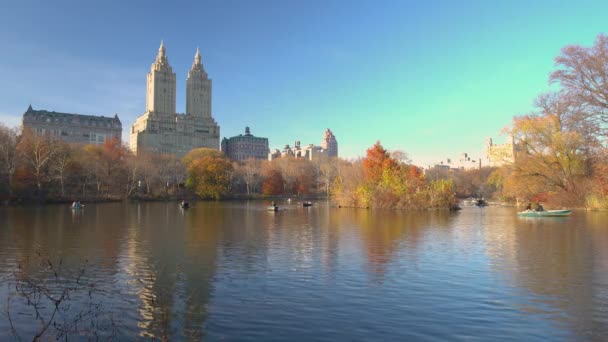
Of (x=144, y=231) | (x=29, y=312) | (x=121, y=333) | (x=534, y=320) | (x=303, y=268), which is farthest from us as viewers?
(x=144, y=231)

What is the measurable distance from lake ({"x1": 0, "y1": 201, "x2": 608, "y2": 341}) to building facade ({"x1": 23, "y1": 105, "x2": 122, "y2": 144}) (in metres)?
159

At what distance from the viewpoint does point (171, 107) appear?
7687 inches

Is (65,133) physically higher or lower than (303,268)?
higher

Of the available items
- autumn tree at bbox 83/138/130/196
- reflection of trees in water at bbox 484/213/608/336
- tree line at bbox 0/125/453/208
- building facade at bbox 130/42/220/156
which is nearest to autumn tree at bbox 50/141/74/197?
tree line at bbox 0/125/453/208

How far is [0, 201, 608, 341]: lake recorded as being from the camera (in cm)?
923

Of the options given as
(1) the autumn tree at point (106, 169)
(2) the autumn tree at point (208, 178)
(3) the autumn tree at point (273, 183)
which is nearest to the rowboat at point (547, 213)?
(2) the autumn tree at point (208, 178)

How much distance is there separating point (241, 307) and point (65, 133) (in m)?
185

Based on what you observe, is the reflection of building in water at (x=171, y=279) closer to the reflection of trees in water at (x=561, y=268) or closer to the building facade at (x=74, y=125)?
the reflection of trees in water at (x=561, y=268)

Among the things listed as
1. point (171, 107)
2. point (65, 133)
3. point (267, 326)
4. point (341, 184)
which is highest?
point (171, 107)

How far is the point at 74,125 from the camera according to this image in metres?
172

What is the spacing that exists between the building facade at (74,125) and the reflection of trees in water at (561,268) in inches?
6379

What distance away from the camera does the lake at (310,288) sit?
9.23 meters

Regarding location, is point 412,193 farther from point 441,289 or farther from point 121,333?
point 121,333

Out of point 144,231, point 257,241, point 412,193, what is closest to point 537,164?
point 412,193
